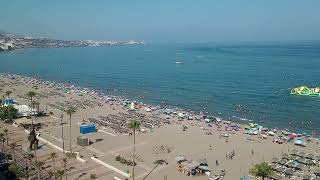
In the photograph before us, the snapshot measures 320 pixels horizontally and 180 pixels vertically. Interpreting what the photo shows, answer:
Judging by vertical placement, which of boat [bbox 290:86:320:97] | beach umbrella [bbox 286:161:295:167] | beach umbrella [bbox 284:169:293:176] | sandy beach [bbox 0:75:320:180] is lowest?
sandy beach [bbox 0:75:320:180]

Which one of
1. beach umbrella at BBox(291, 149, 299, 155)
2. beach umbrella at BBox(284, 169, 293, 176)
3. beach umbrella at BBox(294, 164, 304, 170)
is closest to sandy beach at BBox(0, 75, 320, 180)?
beach umbrella at BBox(284, 169, 293, 176)

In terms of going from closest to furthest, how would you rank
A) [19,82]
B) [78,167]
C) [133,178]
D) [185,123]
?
[133,178] < [78,167] < [185,123] < [19,82]

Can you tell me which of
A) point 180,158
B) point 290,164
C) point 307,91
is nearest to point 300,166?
point 290,164

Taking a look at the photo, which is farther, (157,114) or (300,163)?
(157,114)

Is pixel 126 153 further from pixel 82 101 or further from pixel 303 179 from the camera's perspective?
pixel 82 101

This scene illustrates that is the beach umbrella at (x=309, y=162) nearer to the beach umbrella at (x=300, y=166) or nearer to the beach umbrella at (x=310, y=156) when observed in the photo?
the beach umbrella at (x=300, y=166)

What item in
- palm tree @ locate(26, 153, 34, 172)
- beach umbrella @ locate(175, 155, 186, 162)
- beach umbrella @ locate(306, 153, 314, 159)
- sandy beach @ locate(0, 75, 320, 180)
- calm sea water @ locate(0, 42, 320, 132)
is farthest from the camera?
calm sea water @ locate(0, 42, 320, 132)

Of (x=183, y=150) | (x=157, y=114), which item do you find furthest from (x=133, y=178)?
(x=157, y=114)

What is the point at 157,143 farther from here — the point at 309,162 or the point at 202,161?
the point at 309,162

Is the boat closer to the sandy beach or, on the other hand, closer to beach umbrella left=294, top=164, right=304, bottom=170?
the sandy beach
